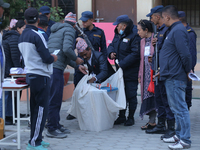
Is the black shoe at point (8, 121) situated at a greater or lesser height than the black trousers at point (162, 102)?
lesser

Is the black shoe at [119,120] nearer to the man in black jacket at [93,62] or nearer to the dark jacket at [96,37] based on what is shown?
the man in black jacket at [93,62]

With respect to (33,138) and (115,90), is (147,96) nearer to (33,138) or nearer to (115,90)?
(115,90)

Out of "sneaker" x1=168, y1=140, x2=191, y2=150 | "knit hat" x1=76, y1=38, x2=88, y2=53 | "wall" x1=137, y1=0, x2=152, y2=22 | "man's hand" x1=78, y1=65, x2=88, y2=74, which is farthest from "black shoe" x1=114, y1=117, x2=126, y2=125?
"wall" x1=137, y1=0, x2=152, y2=22

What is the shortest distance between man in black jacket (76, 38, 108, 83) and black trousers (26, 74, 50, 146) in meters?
1.30

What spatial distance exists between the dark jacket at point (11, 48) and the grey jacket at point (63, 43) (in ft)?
3.68

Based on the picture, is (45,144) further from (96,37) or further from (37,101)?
(96,37)

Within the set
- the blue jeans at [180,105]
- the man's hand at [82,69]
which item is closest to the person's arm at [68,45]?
the man's hand at [82,69]

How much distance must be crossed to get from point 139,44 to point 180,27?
51.6 inches

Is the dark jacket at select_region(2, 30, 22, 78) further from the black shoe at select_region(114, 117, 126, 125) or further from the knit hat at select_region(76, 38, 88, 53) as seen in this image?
the black shoe at select_region(114, 117, 126, 125)

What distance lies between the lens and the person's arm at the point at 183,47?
4.00 m

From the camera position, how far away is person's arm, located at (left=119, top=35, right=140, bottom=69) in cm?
532

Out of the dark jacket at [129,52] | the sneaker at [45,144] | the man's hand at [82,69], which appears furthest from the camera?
the dark jacket at [129,52]

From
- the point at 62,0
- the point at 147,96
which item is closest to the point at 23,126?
the point at 147,96

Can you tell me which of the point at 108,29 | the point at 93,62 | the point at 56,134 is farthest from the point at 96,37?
the point at 108,29
